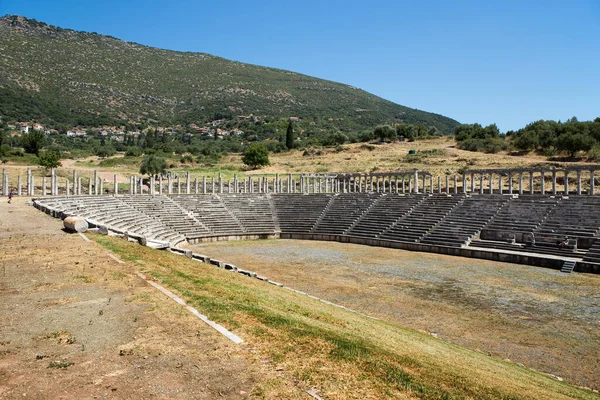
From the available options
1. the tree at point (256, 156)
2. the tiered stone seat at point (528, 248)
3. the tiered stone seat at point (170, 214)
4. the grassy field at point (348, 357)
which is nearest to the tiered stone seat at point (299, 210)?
the tiered stone seat at point (170, 214)

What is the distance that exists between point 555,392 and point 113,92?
129 m

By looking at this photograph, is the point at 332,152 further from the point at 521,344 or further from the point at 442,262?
the point at 521,344

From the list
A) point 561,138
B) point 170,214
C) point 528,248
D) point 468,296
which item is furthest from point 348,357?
point 561,138

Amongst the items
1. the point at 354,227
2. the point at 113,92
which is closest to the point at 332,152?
the point at 354,227

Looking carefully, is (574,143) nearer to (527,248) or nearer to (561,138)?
(561,138)

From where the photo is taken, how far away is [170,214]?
40125 millimetres

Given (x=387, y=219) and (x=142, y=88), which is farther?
(x=142, y=88)

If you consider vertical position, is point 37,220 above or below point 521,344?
above

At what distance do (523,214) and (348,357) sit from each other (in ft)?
97.7

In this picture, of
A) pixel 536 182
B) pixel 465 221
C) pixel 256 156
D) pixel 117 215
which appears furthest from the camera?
pixel 256 156

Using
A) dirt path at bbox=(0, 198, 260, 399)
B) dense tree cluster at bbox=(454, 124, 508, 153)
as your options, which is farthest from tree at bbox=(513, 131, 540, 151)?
dirt path at bbox=(0, 198, 260, 399)

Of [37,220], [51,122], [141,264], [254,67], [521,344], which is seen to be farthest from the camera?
[254,67]

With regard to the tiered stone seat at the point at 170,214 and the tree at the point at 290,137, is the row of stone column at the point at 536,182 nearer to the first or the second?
the tiered stone seat at the point at 170,214

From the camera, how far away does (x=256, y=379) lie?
694cm
